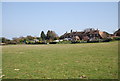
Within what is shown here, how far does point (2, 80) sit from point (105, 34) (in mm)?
103355

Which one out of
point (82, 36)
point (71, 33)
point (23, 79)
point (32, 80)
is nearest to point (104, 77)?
point (32, 80)

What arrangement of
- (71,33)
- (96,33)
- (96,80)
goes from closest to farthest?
1. (96,80)
2. (96,33)
3. (71,33)

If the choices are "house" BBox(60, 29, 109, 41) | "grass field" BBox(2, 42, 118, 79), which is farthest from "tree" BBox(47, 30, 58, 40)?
"grass field" BBox(2, 42, 118, 79)

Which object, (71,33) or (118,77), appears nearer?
(118,77)

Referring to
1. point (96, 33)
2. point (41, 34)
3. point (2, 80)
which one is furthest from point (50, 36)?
point (2, 80)

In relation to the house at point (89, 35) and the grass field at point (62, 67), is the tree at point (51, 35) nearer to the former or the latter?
the house at point (89, 35)

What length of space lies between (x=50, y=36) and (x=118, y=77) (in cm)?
11197

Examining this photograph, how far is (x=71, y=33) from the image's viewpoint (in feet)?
414

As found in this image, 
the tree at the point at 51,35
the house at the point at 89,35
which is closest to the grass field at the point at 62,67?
the house at the point at 89,35

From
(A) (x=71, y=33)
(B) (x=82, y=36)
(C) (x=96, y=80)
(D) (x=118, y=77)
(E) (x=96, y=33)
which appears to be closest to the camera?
(C) (x=96, y=80)

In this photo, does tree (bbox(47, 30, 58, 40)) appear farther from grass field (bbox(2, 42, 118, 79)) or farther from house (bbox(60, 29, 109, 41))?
grass field (bbox(2, 42, 118, 79))

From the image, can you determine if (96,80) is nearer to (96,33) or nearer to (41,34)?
(96,33)

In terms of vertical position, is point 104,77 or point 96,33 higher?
point 96,33


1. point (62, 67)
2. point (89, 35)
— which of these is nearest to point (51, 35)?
point (89, 35)
